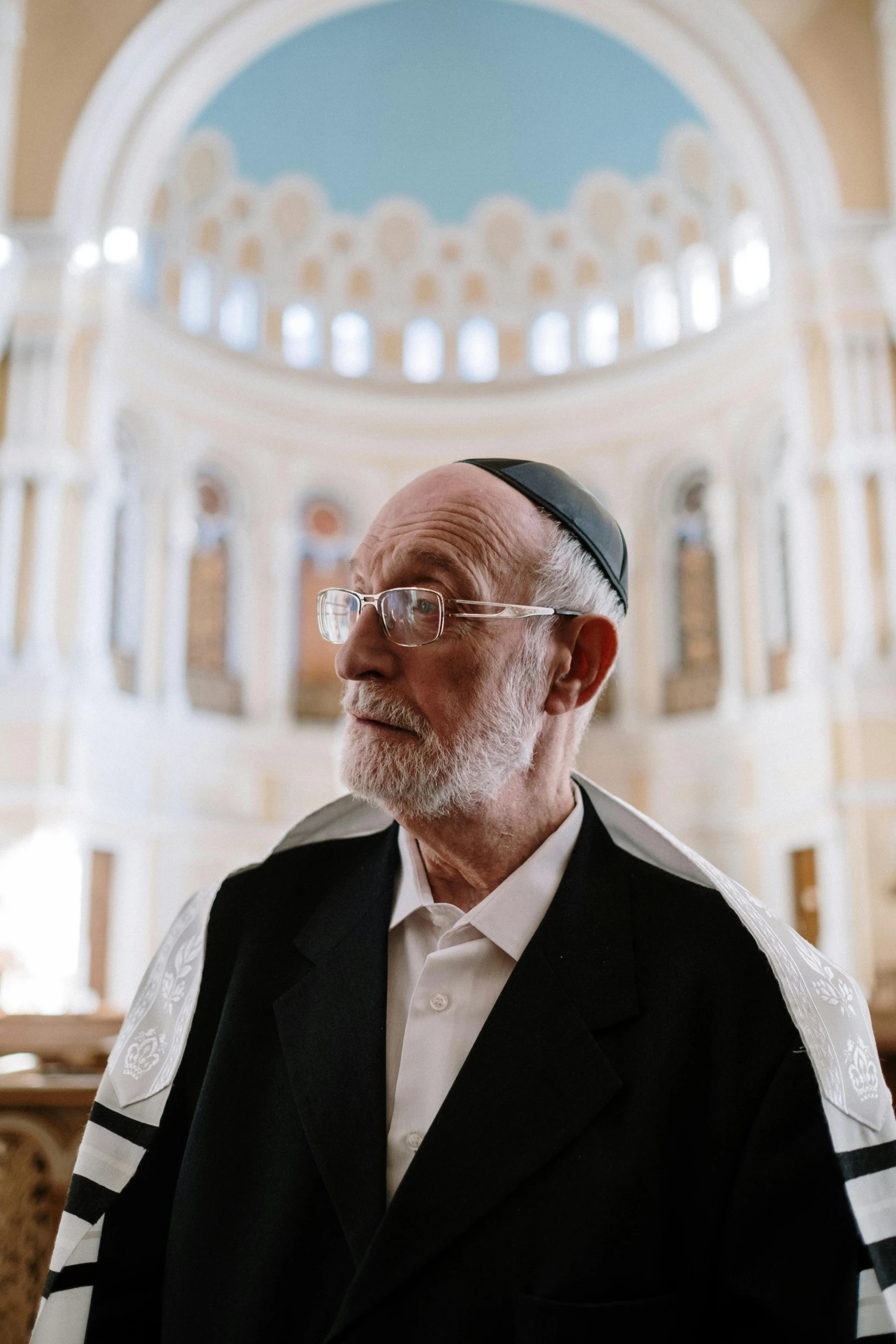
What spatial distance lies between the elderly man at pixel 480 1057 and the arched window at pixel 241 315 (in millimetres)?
12856

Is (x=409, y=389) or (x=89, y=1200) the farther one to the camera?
(x=409, y=389)

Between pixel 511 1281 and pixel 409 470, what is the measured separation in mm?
13245

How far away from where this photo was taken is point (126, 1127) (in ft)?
4.53

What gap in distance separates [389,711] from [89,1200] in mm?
622

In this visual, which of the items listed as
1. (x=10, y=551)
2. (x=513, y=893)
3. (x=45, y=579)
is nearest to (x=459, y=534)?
(x=513, y=893)

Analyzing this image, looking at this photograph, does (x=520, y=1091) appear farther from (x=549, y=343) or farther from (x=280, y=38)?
(x=549, y=343)

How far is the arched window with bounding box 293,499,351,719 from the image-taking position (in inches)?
528

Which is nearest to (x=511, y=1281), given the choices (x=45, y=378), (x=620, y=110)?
(x=45, y=378)

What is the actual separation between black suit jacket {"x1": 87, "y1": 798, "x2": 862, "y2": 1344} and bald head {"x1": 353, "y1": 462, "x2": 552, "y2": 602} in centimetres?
38

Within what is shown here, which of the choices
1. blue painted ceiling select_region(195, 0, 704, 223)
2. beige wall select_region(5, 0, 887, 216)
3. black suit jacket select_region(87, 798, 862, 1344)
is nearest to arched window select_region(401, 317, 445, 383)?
blue painted ceiling select_region(195, 0, 704, 223)

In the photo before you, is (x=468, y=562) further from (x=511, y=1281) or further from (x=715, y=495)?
(x=715, y=495)

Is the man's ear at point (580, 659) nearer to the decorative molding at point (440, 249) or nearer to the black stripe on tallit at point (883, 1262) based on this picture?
the black stripe on tallit at point (883, 1262)

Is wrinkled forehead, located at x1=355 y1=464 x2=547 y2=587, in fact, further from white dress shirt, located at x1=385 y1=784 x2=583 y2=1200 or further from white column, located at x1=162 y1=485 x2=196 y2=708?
white column, located at x1=162 y1=485 x2=196 y2=708

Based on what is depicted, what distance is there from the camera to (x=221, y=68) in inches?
444
